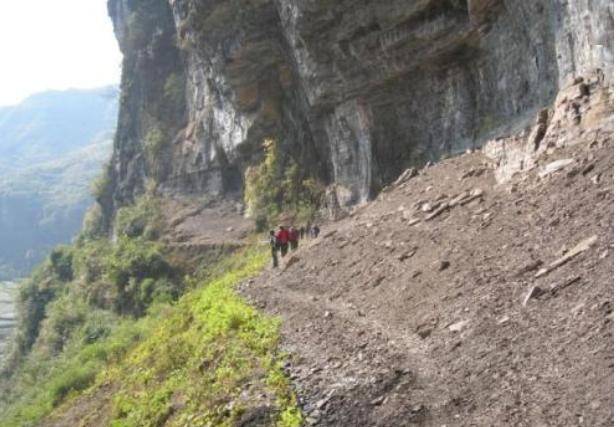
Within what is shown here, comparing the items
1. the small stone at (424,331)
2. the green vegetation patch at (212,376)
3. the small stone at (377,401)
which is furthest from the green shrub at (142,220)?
the small stone at (377,401)

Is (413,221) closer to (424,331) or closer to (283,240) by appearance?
(424,331)

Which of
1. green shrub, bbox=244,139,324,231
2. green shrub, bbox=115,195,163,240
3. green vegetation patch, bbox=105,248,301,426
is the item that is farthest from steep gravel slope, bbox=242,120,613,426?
green shrub, bbox=115,195,163,240

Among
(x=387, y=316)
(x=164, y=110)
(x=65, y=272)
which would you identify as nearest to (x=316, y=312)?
(x=387, y=316)

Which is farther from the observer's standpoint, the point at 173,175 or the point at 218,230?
the point at 173,175

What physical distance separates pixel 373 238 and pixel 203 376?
6.81m

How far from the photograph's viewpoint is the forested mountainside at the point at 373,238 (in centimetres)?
782

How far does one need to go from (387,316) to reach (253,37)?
26185 mm

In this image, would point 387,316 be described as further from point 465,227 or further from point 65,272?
point 65,272

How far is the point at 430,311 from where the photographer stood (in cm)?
991

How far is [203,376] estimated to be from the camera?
11.1m

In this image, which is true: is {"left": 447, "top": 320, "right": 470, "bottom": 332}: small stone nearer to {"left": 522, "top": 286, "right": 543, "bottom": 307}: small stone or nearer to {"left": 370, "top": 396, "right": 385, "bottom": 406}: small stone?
{"left": 522, "top": 286, "right": 543, "bottom": 307}: small stone

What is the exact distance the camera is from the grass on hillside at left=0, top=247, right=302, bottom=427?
891cm

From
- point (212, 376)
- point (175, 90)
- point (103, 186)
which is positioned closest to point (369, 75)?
point (212, 376)

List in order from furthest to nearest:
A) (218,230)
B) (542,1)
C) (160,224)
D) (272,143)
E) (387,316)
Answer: (160,224)
(218,230)
(272,143)
(542,1)
(387,316)
